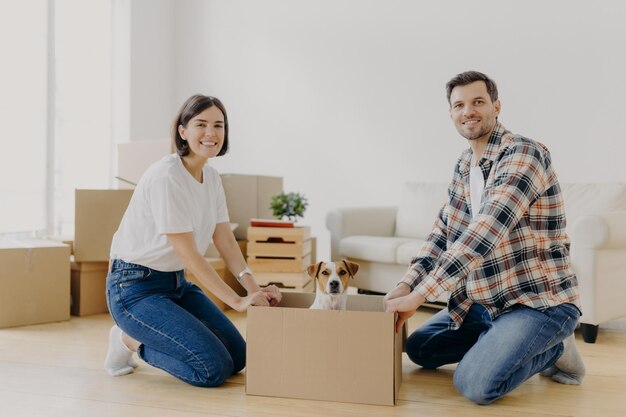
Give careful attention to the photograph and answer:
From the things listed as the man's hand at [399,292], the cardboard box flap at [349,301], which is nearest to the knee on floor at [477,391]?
the man's hand at [399,292]

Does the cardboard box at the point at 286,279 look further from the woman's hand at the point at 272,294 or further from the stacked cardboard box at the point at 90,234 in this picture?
the woman's hand at the point at 272,294

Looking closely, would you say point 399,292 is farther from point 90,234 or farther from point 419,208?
point 419,208

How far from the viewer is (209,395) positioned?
2.17m

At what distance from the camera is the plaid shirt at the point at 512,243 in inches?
79.0

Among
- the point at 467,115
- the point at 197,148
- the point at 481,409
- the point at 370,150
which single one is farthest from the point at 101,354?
the point at 370,150

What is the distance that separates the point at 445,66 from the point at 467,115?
2779 millimetres

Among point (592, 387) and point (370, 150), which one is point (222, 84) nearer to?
point (370, 150)

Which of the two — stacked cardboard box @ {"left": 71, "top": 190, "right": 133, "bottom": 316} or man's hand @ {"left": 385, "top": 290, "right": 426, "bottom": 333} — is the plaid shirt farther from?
stacked cardboard box @ {"left": 71, "top": 190, "right": 133, "bottom": 316}

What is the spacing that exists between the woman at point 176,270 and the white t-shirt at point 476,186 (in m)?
0.75

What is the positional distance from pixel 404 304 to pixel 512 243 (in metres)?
0.42

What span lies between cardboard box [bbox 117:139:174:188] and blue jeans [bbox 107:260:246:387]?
1516 millimetres

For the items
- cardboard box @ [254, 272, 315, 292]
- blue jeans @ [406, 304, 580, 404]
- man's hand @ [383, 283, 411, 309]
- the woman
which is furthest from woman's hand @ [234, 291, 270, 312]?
cardboard box @ [254, 272, 315, 292]

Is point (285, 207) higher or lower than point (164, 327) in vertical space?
higher

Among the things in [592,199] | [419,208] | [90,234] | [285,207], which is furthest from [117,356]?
[592,199]
